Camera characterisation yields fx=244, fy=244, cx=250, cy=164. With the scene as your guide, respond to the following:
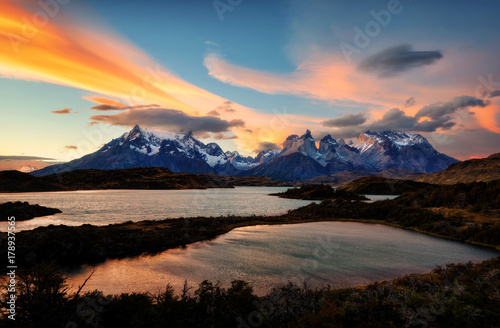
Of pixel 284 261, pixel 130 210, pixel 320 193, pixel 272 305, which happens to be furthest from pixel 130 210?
pixel 320 193

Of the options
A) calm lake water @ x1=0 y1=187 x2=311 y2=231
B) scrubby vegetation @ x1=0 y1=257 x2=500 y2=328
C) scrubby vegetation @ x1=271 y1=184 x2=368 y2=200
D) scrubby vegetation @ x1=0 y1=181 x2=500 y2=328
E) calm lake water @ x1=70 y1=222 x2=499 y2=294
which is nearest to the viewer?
scrubby vegetation @ x1=0 y1=257 x2=500 y2=328

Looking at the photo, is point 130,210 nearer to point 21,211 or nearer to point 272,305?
point 21,211

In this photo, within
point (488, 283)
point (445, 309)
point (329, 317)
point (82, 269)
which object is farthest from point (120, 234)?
point (488, 283)

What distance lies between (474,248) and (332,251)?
24.4 m

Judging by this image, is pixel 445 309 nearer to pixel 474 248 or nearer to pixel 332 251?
pixel 332 251

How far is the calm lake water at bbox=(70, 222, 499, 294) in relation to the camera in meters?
25.3

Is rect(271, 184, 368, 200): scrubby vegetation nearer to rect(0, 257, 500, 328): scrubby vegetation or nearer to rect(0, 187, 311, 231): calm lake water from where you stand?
rect(0, 187, 311, 231): calm lake water

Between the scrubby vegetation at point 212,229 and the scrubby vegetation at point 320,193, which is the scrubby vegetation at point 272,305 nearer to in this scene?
the scrubby vegetation at point 212,229

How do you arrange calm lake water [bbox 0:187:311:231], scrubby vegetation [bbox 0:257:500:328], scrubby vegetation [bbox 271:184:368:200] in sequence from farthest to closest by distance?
scrubby vegetation [bbox 271:184:368:200], calm lake water [bbox 0:187:311:231], scrubby vegetation [bbox 0:257:500:328]

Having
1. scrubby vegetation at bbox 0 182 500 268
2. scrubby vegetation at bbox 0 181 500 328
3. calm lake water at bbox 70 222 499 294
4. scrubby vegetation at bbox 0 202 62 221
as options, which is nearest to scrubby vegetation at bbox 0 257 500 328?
scrubby vegetation at bbox 0 181 500 328

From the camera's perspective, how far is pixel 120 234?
3966cm

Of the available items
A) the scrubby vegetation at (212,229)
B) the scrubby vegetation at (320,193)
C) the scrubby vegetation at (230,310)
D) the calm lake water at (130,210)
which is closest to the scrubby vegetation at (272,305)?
the scrubby vegetation at (230,310)

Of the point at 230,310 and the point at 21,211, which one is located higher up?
the point at 230,310

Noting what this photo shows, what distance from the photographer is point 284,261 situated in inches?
1250
